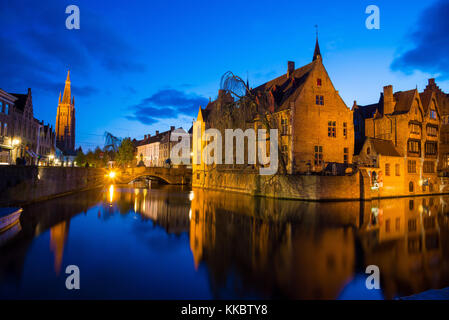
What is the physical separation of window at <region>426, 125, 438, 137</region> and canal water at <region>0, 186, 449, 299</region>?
2666 cm

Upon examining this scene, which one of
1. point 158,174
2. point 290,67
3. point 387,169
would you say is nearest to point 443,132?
point 387,169

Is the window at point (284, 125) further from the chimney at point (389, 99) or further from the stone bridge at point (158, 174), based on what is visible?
the stone bridge at point (158, 174)

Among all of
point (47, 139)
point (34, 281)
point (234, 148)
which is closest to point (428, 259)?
point (34, 281)

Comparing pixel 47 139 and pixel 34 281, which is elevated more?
pixel 47 139

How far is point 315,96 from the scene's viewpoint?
3216 centimetres

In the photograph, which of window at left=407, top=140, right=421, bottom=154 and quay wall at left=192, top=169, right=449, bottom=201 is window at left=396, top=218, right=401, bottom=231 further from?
window at left=407, top=140, right=421, bottom=154

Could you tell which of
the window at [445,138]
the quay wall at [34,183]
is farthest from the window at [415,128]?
the quay wall at [34,183]

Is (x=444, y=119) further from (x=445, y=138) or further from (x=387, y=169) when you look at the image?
(x=387, y=169)

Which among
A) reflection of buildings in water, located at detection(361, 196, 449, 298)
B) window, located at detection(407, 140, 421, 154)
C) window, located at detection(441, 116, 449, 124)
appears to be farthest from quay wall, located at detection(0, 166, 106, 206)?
window, located at detection(441, 116, 449, 124)

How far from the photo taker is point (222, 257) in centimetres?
941

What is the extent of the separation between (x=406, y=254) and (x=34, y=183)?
2389 centimetres

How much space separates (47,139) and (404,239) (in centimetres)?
5952

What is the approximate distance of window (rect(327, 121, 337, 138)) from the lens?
107 ft

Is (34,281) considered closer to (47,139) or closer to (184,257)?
(184,257)
